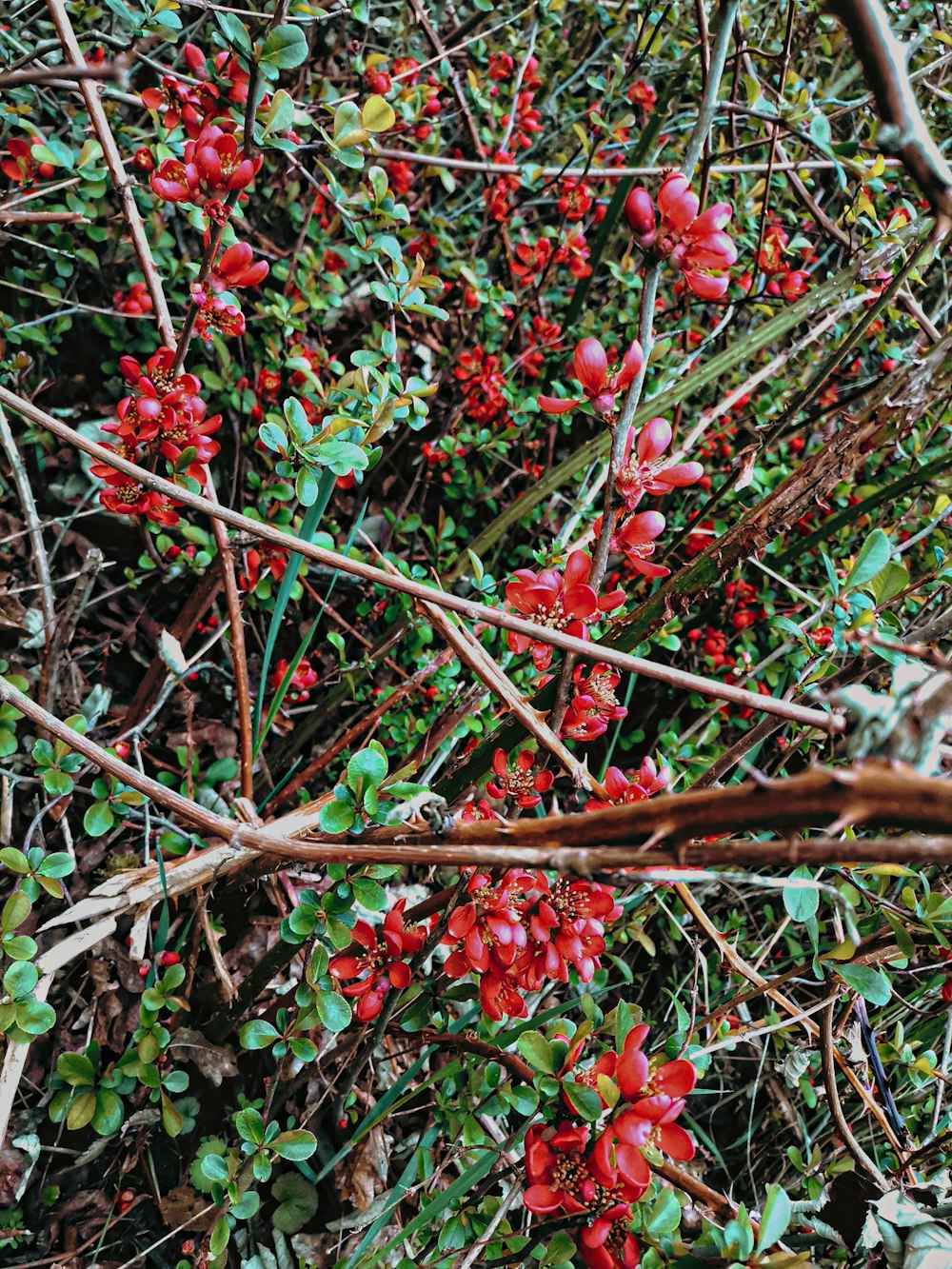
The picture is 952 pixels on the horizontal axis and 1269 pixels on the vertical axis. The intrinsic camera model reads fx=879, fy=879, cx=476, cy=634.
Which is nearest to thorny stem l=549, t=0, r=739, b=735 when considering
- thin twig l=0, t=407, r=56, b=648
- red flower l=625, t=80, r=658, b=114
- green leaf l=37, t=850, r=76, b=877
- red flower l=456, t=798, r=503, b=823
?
red flower l=456, t=798, r=503, b=823

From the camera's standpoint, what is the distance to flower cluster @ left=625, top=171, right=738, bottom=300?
74 centimetres

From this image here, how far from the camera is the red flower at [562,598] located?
79 cm

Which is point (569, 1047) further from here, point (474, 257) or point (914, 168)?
point (474, 257)

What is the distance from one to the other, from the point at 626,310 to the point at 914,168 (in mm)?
1553

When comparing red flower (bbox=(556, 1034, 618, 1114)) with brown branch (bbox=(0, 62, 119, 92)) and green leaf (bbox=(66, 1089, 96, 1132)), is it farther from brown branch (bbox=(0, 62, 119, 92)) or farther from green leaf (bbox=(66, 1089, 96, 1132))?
brown branch (bbox=(0, 62, 119, 92))

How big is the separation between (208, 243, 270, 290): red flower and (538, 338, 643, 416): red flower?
1.25 feet

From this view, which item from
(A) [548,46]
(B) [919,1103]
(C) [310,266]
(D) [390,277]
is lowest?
(B) [919,1103]

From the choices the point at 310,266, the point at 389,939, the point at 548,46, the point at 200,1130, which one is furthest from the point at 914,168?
the point at 548,46

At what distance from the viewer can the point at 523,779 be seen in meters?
0.86

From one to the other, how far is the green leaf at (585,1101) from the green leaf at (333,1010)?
23 centimetres

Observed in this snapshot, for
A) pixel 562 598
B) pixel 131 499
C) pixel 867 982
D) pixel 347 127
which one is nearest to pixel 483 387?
pixel 347 127

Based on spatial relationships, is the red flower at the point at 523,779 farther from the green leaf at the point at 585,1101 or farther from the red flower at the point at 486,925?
the green leaf at the point at 585,1101

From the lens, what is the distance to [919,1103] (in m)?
1.50

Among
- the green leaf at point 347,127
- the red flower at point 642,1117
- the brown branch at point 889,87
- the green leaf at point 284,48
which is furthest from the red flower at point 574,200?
the red flower at point 642,1117
